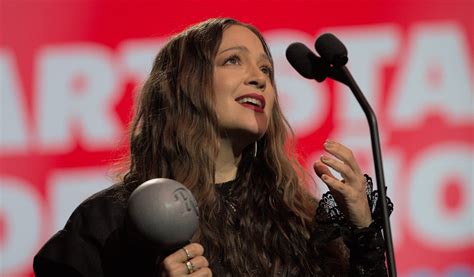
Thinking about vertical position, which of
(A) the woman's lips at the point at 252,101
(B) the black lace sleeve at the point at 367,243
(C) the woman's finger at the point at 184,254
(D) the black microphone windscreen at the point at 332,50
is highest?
(D) the black microphone windscreen at the point at 332,50

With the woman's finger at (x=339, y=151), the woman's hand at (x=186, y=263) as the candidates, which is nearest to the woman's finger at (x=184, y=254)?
the woman's hand at (x=186, y=263)

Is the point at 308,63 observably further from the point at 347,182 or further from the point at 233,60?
the point at 233,60

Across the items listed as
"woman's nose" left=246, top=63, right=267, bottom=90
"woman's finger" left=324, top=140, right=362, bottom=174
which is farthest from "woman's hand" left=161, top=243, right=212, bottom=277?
"woman's nose" left=246, top=63, right=267, bottom=90

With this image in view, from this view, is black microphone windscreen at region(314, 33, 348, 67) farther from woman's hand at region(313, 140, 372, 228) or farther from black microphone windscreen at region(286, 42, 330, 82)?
woman's hand at region(313, 140, 372, 228)

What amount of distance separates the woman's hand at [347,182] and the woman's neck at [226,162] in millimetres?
341

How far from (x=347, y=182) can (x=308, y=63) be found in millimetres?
317

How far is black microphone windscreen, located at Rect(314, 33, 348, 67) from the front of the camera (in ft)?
5.39

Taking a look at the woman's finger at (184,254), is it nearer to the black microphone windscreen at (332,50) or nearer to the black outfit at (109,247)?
the black outfit at (109,247)

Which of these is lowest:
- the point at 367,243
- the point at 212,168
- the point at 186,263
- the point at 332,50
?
the point at 367,243

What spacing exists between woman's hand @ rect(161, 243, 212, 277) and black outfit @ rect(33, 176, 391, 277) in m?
0.32

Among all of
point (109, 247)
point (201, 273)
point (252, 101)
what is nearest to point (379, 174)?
point (201, 273)

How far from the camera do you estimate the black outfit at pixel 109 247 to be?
1861mm

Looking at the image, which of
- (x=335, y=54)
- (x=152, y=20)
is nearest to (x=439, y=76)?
(x=152, y=20)

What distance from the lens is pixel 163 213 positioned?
1.41m
